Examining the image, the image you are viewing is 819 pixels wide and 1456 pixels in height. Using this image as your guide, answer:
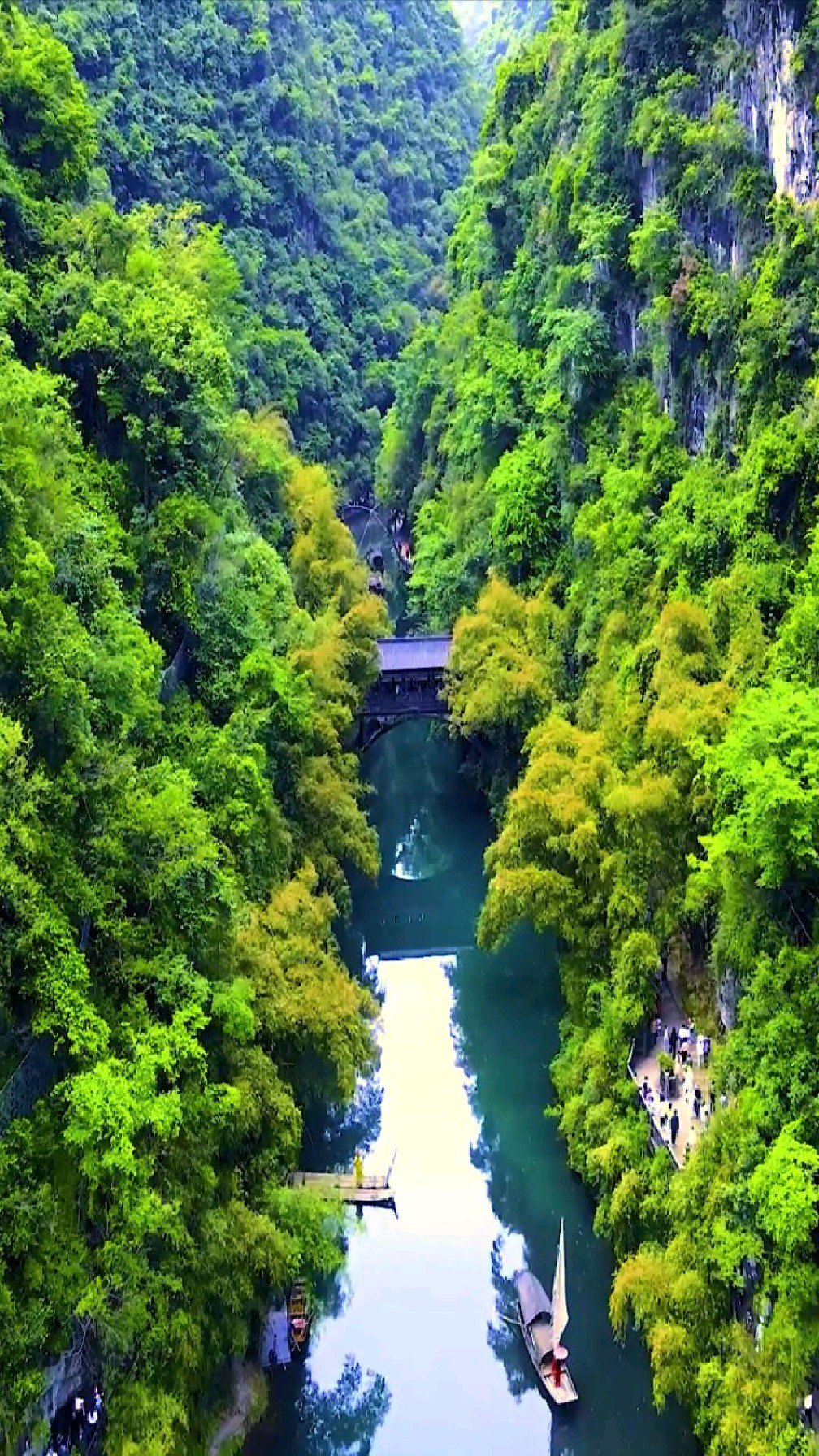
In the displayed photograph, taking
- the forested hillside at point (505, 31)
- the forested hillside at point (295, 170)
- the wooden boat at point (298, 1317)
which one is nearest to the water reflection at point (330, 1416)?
the wooden boat at point (298, 1317)

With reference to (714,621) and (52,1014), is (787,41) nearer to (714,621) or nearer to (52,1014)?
(714,621)

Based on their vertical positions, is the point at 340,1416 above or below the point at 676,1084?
below

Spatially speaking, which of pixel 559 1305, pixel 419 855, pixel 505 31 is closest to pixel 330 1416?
pixel 559 1305

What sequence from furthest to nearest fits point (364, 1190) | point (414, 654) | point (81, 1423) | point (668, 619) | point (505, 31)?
point (505, 31) < point (414, 654) < point (668, 619) < point (364, 1190) < point (81, 1423)

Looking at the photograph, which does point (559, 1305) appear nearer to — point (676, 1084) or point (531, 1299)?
point (531, 1299)

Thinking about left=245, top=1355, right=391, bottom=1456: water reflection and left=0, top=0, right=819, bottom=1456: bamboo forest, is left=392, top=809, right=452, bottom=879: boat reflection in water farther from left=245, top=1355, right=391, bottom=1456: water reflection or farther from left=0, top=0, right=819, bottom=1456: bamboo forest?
left=245, top=1355, right=391, bottom=1456: water reflection

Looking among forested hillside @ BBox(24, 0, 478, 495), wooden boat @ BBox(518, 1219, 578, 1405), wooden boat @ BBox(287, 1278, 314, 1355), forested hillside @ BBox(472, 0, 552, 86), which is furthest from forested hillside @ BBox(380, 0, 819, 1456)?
forested hillside @ BBox(472, 0, 552, 86)
